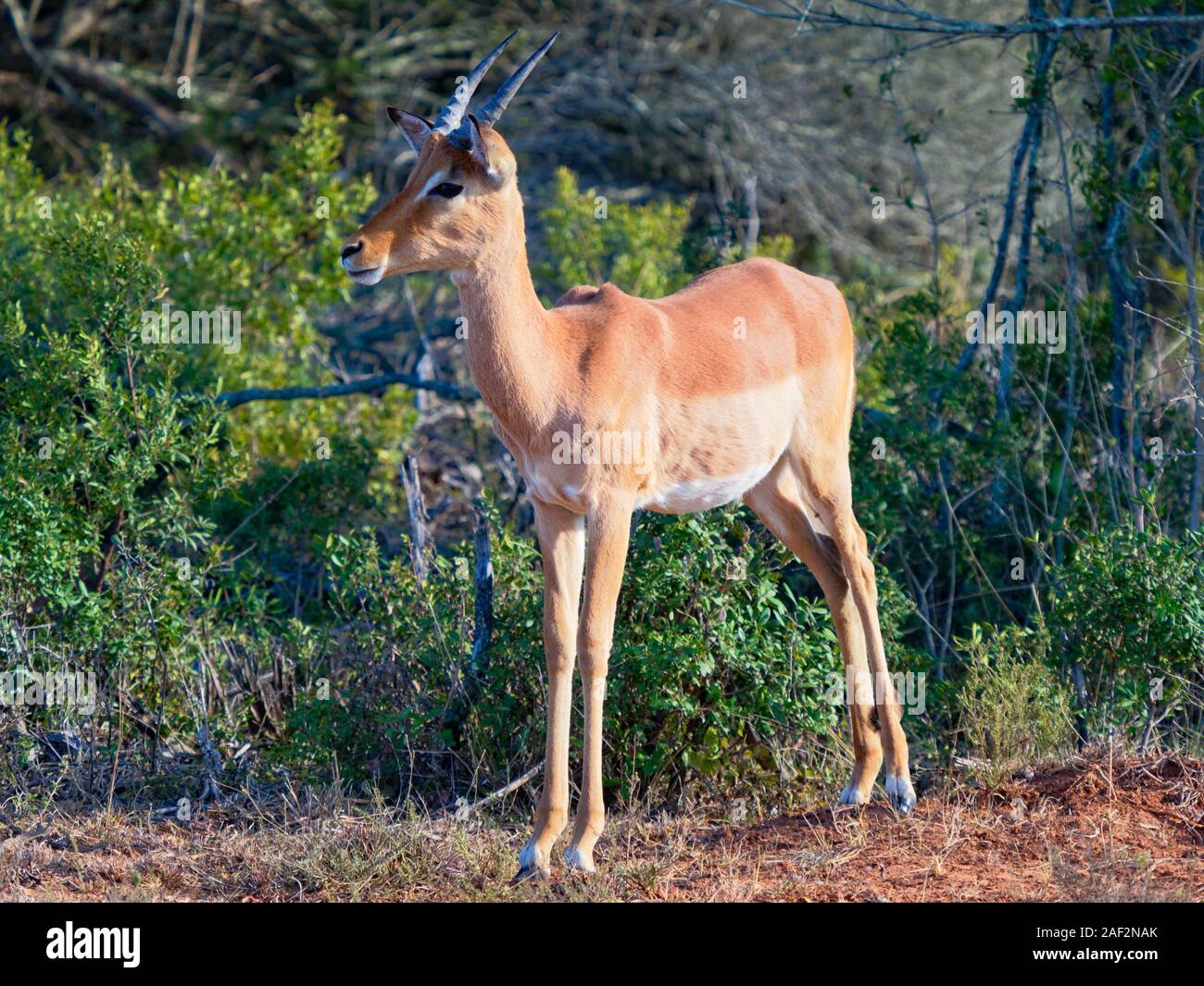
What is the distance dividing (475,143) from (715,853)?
9.68 ft

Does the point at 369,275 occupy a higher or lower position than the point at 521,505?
higher

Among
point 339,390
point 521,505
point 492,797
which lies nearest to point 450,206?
point 492,797

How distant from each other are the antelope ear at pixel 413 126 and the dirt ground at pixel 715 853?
108 inches

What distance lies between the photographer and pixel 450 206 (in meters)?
5.56

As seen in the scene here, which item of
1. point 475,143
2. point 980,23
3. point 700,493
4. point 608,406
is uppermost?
point 980,23

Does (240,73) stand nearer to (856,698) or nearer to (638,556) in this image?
(638,556)

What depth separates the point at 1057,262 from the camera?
12.8 m

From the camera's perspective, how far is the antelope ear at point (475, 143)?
550 cm

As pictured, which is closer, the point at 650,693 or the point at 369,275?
the point at 369,275

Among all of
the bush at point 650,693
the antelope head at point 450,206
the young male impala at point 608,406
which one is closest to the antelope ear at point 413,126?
the young male impala at point 608,406

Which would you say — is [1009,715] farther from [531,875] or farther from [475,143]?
[475,143]

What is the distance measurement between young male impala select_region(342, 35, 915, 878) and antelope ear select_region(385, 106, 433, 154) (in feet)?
0.05

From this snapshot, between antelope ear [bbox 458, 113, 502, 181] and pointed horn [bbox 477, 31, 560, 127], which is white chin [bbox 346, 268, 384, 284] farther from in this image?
pointed horn [bbox 477, 31, 560, 127]

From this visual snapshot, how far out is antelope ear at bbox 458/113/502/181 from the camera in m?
5.50
